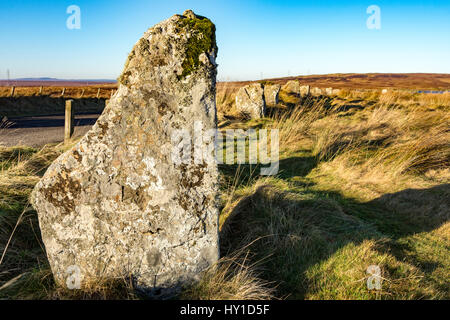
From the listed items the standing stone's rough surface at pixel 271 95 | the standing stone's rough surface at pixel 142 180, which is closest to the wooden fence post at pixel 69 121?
the standing stone's rough surface at pixel 142 180

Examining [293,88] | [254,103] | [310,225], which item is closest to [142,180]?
[310,225]

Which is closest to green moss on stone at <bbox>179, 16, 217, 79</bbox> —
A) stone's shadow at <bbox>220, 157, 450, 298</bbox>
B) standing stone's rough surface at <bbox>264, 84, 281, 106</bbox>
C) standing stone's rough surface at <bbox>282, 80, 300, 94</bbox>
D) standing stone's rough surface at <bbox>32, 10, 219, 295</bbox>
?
standing stone's rough surface at <bbox>32, 10, 219, 295</bbox>

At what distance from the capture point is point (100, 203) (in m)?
2.14

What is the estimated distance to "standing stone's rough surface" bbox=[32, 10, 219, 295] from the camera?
212cm

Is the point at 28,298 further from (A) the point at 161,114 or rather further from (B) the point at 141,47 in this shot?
(B) the point at 141,47

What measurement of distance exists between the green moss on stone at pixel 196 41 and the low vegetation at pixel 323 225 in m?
1.45

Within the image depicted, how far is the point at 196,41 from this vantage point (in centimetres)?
219

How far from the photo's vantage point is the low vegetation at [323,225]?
230 centimetres

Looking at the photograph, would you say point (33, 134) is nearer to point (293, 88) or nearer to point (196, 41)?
point (196, 41)

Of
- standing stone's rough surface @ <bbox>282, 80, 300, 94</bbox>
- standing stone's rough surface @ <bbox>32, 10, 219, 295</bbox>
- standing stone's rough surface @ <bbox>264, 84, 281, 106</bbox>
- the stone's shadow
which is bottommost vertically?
the stone's shadow

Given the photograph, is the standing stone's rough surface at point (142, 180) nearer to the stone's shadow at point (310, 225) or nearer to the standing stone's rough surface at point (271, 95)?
the stone's shadow at point (310, 225)

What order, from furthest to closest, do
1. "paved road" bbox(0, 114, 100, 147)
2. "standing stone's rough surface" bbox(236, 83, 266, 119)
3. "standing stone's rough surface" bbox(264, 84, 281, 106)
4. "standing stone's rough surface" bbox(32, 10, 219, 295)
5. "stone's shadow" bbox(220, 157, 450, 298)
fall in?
"standing stone's rough surface" bbox(264, 84, 281, 106)
"standing stone's rough surface" bbox(236, 83, 266, 119)
"paved road" bbox(0, 114, 100, 147)
"stone's shadow" bbox(220, 157, 450, 298)
"standing stone's rough surface" bbox(32, 10, 219, 295)

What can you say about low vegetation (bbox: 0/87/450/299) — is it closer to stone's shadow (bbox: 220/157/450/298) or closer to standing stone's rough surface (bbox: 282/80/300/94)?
stone's shadow (bbox: 220/157/450/298)

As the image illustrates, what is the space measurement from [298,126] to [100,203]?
5815mm
